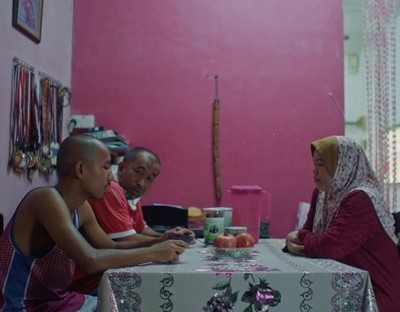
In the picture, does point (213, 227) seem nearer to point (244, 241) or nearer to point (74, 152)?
point (244, 241)

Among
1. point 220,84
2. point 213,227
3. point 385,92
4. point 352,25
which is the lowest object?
point 213,227

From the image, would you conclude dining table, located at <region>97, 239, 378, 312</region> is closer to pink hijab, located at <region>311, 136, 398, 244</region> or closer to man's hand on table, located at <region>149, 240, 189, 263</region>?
man's hand on table, located at <region>149, 240, 189, 263</region>

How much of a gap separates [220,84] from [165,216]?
1.18 meters

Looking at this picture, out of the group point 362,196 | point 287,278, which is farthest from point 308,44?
point 287,278

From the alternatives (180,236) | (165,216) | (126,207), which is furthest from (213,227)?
(165,216)

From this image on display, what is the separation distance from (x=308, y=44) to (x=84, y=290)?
2.68m

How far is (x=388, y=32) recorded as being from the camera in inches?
135

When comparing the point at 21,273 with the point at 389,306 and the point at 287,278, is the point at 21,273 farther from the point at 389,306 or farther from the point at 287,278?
the point at 389,306

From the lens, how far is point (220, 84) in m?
3.83

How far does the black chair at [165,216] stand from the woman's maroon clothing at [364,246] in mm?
1382

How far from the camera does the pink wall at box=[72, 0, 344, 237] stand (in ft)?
12.4

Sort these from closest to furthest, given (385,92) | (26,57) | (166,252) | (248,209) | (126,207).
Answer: (166,252) → (126,207) → (248,209) → (26,57) → (385,92)

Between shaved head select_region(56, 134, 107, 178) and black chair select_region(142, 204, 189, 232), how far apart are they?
1.45 m

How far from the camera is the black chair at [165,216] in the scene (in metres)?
3.17
